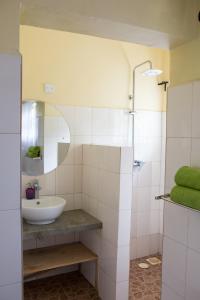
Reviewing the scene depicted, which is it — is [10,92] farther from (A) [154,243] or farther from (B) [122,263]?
(A) [154,243]

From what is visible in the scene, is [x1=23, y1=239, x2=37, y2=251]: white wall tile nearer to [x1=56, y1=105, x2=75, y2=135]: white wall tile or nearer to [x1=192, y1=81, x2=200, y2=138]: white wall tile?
[x1=56, y1=105, x2=75, y2=135]: white wall tile

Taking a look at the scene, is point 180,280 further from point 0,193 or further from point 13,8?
point 13,8

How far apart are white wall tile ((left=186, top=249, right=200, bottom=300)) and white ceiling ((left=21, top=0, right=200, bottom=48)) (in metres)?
1.03

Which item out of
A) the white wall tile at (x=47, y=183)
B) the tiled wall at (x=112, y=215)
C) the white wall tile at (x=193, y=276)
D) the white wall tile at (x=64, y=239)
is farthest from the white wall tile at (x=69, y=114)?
the white wall tile at (x=193, y=276)

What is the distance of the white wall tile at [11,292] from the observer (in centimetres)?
107

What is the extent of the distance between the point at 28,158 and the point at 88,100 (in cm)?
84

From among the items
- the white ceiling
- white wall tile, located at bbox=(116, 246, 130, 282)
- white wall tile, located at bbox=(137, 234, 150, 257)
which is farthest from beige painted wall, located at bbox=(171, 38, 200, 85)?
white wall tile, located at bbox=(137, 234, 150, 257)

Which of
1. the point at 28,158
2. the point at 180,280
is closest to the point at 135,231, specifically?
the point at 28,158

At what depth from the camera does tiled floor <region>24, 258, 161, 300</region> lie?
92.0 inches

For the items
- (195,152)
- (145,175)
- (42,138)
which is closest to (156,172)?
(145,175)

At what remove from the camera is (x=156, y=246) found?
322 cm

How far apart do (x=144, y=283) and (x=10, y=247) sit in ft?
6.30

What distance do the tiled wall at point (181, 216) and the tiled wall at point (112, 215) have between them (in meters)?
0.71

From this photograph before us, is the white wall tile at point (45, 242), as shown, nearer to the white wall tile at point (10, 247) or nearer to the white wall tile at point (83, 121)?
the white wall tile at point (83, 121)
